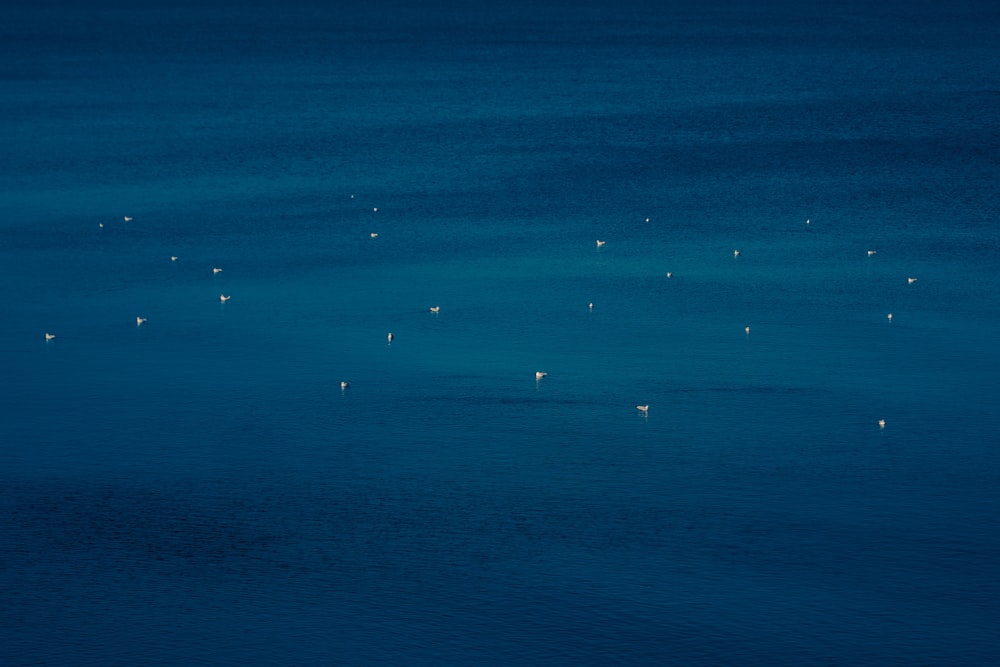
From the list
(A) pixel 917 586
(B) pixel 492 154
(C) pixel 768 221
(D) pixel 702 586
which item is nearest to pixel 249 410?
(D) pixel 702 586

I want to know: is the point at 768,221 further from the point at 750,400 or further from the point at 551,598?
the point at 551,598

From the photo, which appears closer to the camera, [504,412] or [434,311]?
[504,412]

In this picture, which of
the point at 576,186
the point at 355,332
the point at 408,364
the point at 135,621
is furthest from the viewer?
the point at 576,186

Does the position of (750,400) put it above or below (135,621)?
above

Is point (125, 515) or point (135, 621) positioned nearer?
point (135, 621)

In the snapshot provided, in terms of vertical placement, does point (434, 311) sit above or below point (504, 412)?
above

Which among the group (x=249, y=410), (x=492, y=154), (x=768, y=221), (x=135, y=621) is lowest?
(x=135, y=621)

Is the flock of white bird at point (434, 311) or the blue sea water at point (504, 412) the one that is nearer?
the blue sea water at point (504, 412)

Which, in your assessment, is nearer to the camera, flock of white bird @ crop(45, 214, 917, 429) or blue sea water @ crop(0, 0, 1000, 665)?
blue sea water @ crop(0, 0, 1000, 665)
